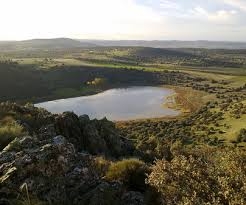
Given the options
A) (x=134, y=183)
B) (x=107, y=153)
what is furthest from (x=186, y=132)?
(x=134, y=183)

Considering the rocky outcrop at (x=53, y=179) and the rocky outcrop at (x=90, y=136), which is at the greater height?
the rocky outcrop at (x=53, y=179)

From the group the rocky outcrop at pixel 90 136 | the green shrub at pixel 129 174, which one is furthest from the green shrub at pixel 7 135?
the green shrub at pixel 129 174

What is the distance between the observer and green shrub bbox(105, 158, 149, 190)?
44.9 feet

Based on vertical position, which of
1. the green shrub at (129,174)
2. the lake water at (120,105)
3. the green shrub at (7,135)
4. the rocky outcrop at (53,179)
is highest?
the rocky outcrop at (53,179)

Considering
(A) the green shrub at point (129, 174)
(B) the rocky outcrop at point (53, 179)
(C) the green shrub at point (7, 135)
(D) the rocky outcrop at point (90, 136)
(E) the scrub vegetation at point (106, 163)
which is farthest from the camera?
(D) the rocky outcrop at point (90, 136)

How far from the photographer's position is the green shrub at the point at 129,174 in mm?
13676

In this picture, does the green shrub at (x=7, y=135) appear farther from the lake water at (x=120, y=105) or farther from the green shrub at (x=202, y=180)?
the lake water at (x=120, y=105)

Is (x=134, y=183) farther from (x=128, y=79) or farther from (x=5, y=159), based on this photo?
(x=128, y=79)

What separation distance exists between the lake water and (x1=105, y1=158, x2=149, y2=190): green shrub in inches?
2857

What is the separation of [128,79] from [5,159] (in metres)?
149

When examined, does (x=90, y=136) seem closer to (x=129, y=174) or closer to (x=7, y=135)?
(x=7, y=135)

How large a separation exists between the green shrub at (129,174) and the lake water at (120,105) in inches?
2857

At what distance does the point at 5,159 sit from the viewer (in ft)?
44.0

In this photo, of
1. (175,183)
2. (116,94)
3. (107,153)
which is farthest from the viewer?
(116,94)
